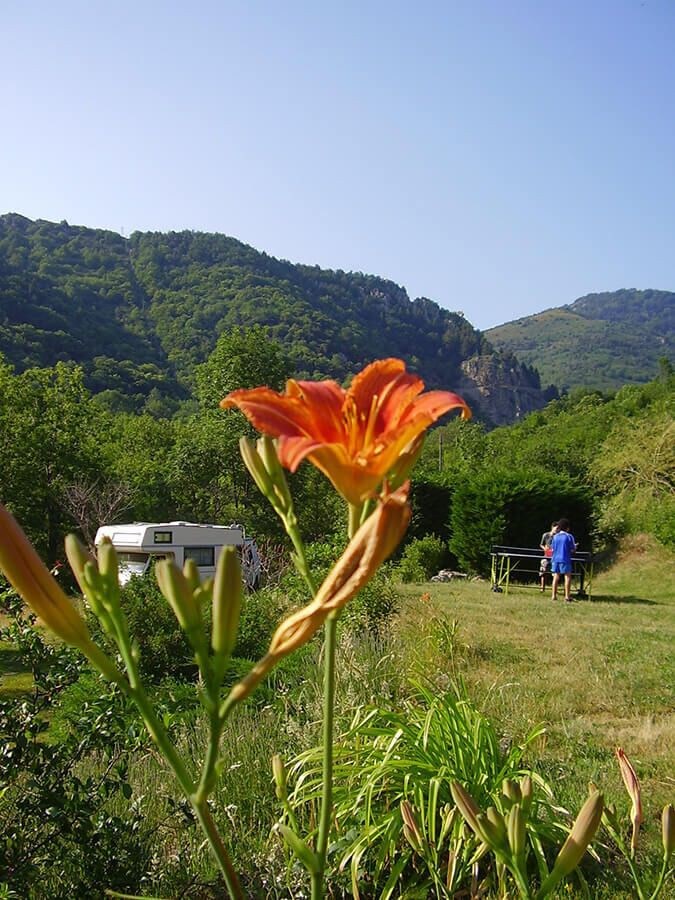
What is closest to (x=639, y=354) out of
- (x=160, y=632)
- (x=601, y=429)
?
(x=601, y=429)

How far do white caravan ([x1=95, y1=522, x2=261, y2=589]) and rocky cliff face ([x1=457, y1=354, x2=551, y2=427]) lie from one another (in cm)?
8692

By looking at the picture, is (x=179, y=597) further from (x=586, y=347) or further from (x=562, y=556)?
(x=586, y=347)

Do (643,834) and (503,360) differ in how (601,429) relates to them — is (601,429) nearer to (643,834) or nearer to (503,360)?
(643,834)

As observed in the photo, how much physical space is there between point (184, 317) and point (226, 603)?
6225 centimetres

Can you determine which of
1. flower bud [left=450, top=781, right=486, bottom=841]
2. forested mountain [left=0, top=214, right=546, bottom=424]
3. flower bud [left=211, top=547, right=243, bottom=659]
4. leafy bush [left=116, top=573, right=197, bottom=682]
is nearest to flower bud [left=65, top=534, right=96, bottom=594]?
flower bud [left=211, top=547, right=243, bottom=659]

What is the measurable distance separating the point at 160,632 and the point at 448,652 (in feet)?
9.75

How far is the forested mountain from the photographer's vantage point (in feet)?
145

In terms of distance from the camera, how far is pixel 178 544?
13.4 metres

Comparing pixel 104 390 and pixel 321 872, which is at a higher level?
pixel 104 390

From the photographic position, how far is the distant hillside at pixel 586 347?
105062mm

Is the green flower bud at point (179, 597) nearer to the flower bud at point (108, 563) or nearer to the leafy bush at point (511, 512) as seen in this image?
the flower bud at point (108, 563)

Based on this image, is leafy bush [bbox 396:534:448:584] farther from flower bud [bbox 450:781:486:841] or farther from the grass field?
flower bud [bbox 450:781:486:841]

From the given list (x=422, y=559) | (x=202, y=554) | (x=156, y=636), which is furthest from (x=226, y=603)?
(x=422, y=559)

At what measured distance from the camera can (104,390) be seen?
41.6 m
